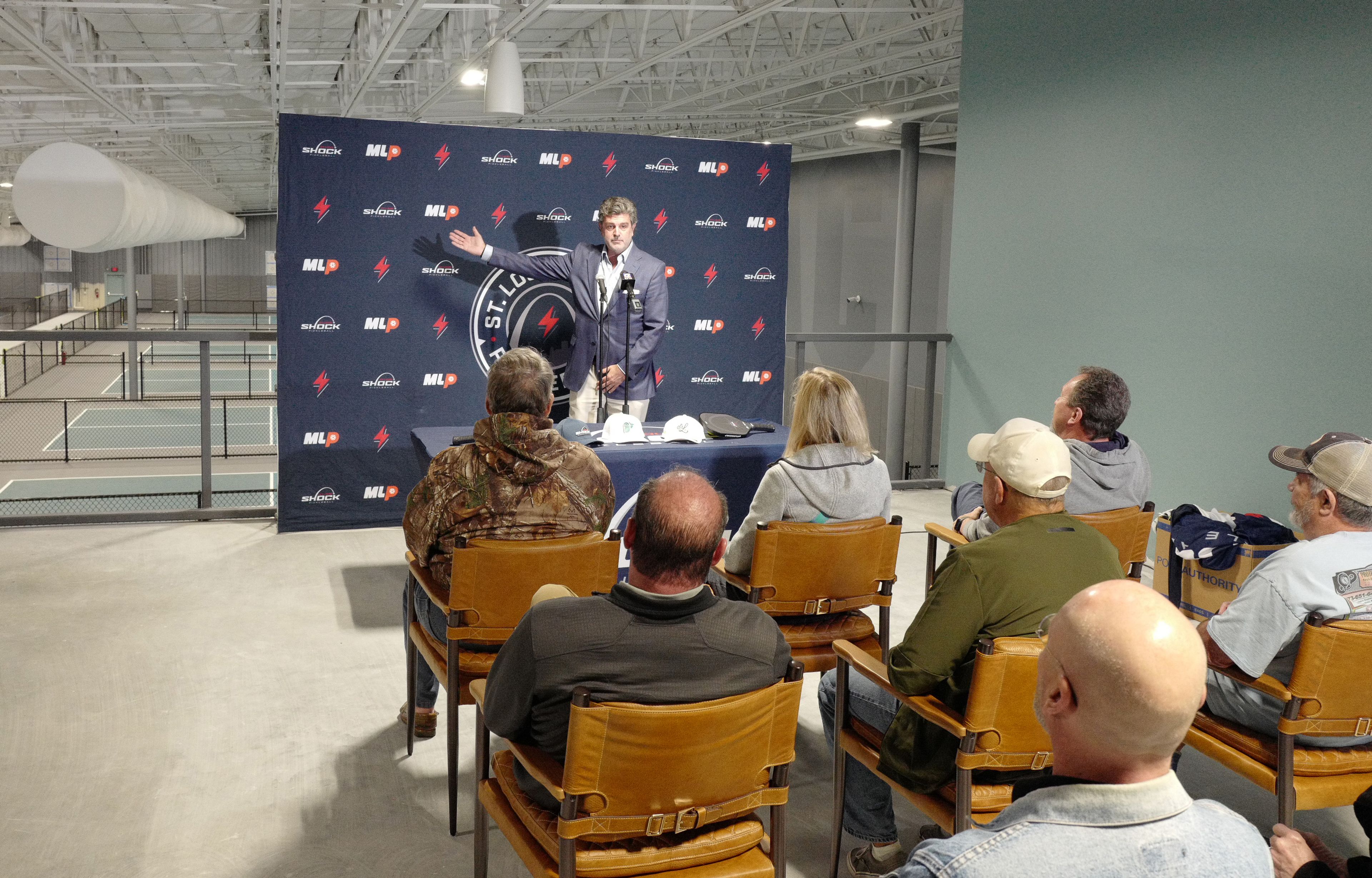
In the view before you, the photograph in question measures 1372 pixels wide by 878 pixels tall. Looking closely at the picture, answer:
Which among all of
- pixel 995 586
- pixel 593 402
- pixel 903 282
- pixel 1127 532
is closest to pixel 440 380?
pixel 593 402

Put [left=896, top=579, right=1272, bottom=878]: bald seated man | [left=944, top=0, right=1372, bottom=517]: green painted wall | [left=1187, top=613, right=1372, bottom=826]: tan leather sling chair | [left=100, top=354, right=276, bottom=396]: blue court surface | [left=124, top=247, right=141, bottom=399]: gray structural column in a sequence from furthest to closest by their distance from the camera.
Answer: [left=100, top=354, right=276, bottom=396]: blue court surface
[left=124, top=247, right=141, bottom=399]: gray structural column
[left=944, top=0, right=1372, bottom=517]: green painted wall
[left=1187, top=613, right=1372, bottom=826]: tan leather sling chair
[left=896, top=579, right=1272, bottom=878]: bald seated man

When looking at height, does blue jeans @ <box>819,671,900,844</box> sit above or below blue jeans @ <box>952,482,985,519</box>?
below

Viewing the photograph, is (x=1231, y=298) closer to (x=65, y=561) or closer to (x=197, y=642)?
(x=197, y=642)

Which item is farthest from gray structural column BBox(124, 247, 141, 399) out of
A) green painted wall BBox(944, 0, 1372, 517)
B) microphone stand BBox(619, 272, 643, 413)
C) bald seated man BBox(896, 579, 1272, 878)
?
bald seated man BBox(896, 579, 1272, 878)

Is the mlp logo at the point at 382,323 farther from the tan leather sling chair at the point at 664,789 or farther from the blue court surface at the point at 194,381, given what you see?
the blue court surface at the point at 194,381

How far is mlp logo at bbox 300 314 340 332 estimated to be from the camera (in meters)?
5.63

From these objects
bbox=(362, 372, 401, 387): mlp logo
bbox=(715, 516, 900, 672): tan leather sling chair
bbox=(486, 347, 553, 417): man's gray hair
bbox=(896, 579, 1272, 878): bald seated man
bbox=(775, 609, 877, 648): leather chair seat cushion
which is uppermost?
bbox=(486, 347, 553, 417): man's gray hair

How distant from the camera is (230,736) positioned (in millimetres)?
3332

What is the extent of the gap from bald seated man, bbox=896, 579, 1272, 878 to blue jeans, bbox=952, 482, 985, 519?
283cm

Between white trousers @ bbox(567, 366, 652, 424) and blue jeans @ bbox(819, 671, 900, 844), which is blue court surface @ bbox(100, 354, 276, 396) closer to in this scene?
white trousers @ bbox(567, 366, 652, 424)

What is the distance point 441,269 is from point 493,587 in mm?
3550

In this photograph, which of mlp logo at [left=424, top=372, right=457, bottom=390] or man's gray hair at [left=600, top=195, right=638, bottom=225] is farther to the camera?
mlp logo at [left=424, top=372, right=457, bottom=390]

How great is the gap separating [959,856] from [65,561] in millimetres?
5050

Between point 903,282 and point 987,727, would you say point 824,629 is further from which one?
point 903,282
